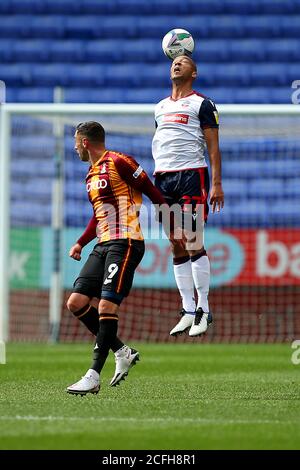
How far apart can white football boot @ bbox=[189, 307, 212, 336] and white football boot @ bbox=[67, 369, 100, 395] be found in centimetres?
109

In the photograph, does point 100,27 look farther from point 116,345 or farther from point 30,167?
point 116,345

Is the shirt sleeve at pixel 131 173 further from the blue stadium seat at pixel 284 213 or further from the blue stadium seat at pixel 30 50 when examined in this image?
the blue stadium seat at pixel 30 50

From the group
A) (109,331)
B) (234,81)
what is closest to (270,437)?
(109,331)

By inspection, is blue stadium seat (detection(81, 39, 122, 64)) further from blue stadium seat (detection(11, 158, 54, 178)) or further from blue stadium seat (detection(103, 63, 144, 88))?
blue stadium seat (detection(11, 158, 54, 178))

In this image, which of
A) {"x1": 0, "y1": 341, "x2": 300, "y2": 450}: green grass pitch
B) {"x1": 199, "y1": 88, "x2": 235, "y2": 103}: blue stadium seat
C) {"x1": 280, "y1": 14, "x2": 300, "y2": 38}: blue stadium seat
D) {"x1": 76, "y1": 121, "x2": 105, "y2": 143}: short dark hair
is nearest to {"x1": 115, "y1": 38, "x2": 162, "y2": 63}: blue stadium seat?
{"x1": 199, "y1": 88, "x2": 235, "y2": 103}: blue stadium seat

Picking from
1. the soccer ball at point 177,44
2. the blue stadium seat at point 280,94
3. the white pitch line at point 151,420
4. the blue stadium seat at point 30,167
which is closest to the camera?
the white pitch line at point 151,420

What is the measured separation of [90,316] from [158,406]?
3.93 ft

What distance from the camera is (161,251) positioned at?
13.5m

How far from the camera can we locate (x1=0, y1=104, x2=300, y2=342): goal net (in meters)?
13.4

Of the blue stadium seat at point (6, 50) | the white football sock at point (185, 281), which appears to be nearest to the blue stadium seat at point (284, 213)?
the blue stadium seat at point (6, 50)

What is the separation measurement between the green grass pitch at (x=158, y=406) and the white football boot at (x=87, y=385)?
0.08 metres

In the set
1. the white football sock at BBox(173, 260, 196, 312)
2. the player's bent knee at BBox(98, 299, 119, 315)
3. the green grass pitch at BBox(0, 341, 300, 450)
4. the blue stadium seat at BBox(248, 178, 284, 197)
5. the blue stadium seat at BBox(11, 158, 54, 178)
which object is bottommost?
the green grass pitch at BBox(0, 341, 300, 450)

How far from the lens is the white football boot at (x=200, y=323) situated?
759 cm

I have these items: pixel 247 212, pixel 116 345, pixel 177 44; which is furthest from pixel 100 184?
pixel 247 212
